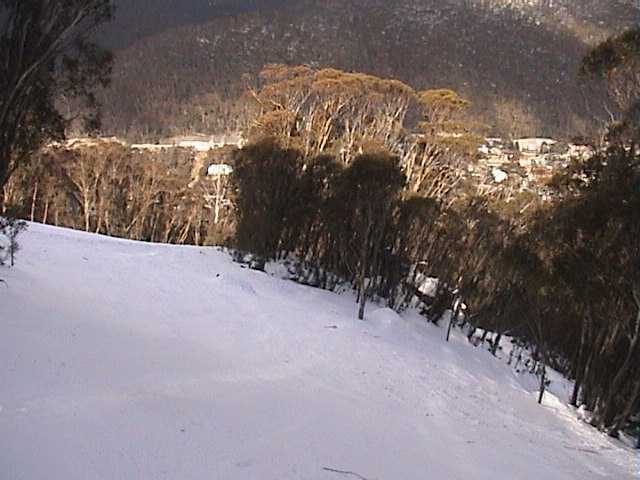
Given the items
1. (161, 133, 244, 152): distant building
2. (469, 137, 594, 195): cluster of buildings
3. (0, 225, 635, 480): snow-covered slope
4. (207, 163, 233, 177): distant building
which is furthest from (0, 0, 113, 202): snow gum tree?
(161, 133, 244, 152): distant building

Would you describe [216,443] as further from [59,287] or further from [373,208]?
[373,208]

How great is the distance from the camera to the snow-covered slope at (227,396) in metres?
4.74

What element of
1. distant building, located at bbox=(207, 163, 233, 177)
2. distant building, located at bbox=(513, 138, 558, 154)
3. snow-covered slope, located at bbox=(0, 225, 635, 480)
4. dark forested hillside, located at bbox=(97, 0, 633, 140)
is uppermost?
dark forested hillside, located at bbox=(97, 0, 633, 140)

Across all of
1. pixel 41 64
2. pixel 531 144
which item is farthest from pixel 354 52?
pixel 41 64

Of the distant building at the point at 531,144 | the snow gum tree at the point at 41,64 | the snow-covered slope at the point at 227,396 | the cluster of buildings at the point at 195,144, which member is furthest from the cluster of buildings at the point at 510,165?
the snow gum tree at the point at 41,64

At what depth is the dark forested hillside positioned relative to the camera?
46.3m

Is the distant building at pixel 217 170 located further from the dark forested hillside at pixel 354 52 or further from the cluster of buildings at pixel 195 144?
the dark forested hillside at pixel 354 52

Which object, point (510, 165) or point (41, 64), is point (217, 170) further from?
point (41, 64)

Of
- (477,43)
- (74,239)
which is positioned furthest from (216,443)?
(477,43)

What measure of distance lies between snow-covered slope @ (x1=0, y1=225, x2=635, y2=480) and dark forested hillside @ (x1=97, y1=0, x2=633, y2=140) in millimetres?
27483

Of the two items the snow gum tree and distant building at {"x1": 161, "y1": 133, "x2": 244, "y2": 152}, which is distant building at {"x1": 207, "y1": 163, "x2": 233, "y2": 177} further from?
the snow gum tree

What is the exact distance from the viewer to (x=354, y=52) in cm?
5834

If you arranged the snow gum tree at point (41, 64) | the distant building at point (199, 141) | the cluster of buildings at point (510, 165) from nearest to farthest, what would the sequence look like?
1. the snow gum tree at point (41, 64)
2. the cluster of buildings at point (510, 165)
3. the distant building at point (199, 141)

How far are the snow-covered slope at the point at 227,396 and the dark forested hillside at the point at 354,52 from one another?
27483 mm
